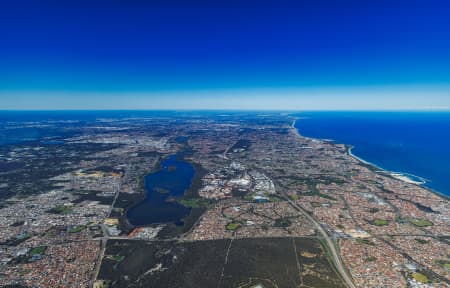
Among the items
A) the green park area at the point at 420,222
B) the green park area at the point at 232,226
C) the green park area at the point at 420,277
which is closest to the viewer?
the green park area at the point at 420,277

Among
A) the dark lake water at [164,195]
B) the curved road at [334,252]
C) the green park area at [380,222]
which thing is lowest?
the green park area at [380,222]

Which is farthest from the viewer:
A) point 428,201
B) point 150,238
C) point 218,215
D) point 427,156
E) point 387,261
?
point 427,156

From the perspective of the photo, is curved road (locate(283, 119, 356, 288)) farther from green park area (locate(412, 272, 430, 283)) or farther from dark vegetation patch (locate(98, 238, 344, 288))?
green park area (locate(412, 272, 430, 283))

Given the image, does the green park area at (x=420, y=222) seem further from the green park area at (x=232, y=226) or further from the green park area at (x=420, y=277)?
the green park area at (x=232, y=226)

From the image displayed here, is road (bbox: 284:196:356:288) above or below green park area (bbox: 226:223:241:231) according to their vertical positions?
below

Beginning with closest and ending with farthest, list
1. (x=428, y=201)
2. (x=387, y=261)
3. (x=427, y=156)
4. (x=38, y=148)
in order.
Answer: (x=387, y=261) → (x=428, y=201) → (x=427, y=156) → (x=38, y=148)

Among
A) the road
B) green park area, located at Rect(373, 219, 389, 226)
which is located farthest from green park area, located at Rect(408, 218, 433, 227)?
the road

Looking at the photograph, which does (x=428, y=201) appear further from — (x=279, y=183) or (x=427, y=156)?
(x=427, y=156)

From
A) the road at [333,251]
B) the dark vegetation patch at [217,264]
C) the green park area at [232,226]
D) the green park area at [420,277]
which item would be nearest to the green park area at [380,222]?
the road at [333,251]

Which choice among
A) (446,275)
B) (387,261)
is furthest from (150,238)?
(446,275)
